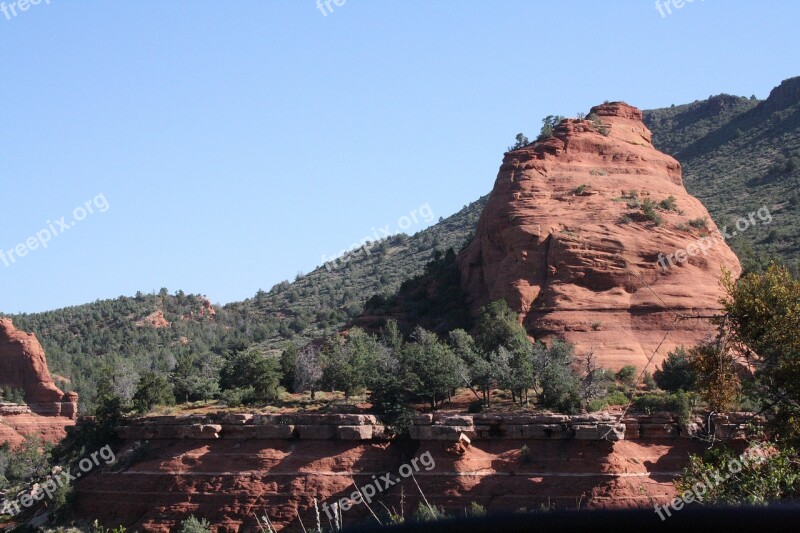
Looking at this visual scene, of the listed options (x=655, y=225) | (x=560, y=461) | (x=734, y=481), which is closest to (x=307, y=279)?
(x=655, y=225)

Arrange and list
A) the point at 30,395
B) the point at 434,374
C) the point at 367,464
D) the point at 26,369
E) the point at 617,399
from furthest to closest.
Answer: the point at 26,369 → the point at 30,395 → the point at 434,374 → the point at 617,399 → the point at 367,464

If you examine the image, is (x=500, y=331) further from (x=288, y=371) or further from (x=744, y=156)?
(x=744, y=156)

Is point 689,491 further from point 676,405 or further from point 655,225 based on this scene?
point 655,225

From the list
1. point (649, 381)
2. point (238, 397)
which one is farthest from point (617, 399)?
point (238, 397)

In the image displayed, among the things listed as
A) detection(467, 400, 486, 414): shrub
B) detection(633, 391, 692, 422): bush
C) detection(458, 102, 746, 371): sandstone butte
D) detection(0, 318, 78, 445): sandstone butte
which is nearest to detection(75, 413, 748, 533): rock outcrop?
detection(633, 391, 692, 422): bush

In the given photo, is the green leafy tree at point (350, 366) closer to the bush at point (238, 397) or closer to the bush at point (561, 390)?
the bush at point (238, 397)

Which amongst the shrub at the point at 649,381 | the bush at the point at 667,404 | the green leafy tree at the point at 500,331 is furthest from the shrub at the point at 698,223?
the bush at the point at 667,404

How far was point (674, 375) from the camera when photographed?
1452 inches

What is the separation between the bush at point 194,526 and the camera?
3105cm

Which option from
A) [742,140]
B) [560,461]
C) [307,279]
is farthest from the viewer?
[307,279]

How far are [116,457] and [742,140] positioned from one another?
73.4m

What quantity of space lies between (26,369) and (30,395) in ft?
6.29

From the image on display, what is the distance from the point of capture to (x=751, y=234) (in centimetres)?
6131

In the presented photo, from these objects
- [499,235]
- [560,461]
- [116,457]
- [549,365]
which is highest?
[499,235]
